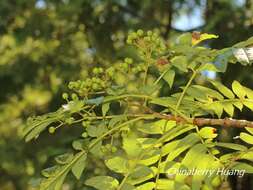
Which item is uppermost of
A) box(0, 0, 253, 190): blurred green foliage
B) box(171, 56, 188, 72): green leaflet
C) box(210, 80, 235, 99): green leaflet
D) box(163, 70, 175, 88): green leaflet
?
box(171, 56, 188, 72): green leaflet

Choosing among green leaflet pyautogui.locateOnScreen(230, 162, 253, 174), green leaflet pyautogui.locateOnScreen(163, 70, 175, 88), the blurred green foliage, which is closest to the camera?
green leaflet pyautogui.locateOnScreen(230, 162, 253, 174)

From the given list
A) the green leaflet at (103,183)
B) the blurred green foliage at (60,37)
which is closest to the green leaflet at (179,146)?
the green leaflet at (103,183)

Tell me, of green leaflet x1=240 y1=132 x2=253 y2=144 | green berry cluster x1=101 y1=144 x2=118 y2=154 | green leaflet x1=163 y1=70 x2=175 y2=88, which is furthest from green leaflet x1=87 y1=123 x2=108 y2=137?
green leaflet x1=240 y1=132 x2=253 y2=144

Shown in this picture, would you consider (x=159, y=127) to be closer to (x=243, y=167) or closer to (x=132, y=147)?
(x=132, y=147)

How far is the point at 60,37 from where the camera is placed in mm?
3555

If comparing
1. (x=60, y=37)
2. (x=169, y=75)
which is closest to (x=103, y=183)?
→ (x=169, y=75)

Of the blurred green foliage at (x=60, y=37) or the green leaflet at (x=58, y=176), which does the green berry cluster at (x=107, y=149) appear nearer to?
the green leaflet at (x=58, y=176)

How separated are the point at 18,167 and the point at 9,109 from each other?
31.6 inches

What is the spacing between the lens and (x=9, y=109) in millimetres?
4211

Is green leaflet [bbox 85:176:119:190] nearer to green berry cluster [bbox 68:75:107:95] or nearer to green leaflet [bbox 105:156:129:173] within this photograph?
green leaflet [bbox 105:156:129:173]

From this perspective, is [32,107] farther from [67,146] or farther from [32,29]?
[67,146]

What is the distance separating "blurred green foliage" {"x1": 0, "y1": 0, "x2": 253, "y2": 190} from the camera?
3166 millimetres

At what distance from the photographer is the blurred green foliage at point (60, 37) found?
125 inches

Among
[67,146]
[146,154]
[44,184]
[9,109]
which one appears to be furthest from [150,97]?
[9,109]
